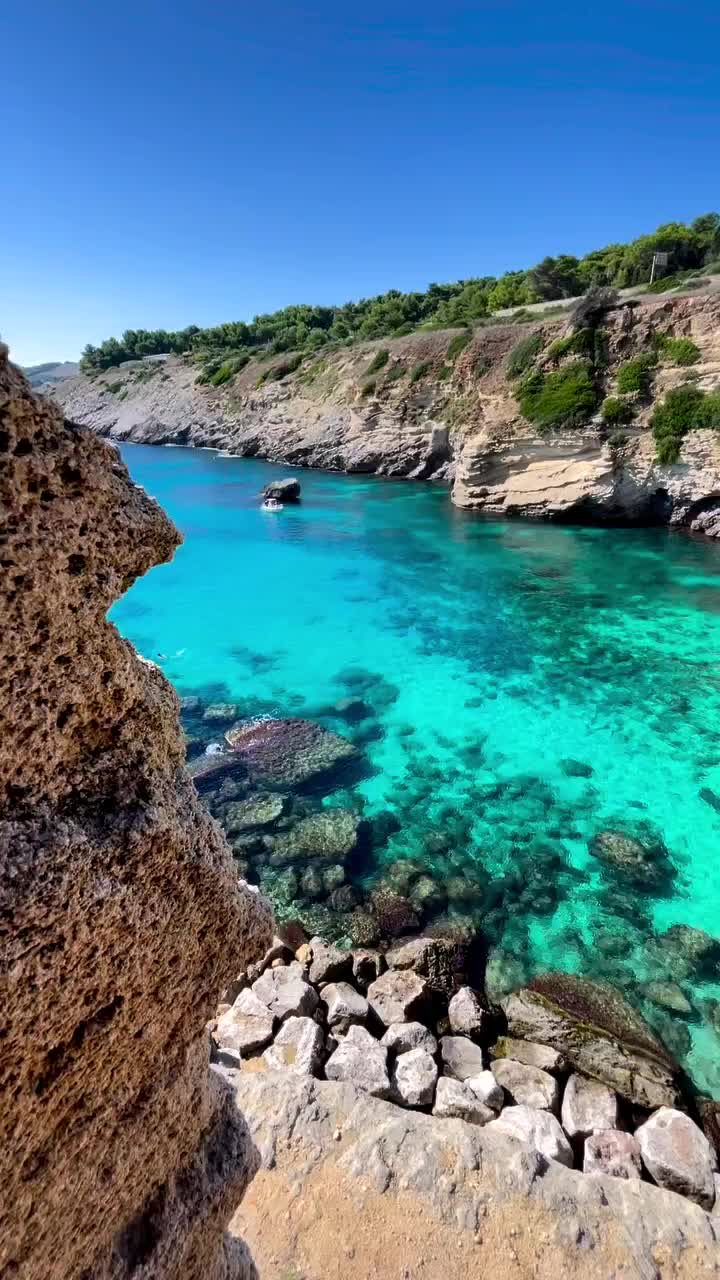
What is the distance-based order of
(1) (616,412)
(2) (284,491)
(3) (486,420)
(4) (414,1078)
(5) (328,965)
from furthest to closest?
(2) (284,491) < (3) (486,420) < (1) (616,412) < (5) (328,965) < (4) (414,1078)

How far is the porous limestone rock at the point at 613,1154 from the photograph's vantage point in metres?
6.45

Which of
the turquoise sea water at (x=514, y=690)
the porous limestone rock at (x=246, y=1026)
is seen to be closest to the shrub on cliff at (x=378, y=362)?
the turquoise sea water at (x=514, y=690)

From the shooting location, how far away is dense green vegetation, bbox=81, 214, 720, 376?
165ft

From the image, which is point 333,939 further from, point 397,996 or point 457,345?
point 457,345

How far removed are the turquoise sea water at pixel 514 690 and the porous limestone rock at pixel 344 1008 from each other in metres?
2.39

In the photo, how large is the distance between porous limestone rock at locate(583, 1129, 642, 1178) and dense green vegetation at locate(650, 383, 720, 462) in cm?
3160

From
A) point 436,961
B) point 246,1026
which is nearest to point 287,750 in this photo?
point 436,961

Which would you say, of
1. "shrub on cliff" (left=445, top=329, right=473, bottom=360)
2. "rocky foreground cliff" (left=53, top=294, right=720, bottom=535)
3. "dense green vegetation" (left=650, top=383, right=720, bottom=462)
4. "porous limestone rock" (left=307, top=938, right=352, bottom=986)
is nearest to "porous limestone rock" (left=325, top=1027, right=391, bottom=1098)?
"porous limestone rock" (left=307, top=938, right=352, bottom=986)

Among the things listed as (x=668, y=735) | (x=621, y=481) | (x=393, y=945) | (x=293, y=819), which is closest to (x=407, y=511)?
(x=621, y=481)

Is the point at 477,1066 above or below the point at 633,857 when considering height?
below

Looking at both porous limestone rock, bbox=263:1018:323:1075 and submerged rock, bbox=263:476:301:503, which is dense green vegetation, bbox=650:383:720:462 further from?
porous limestone rock, bbox=263:1018:323:1075

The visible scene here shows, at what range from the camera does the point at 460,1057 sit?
26.0 feet

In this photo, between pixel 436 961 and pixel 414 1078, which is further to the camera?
pixel 436 961

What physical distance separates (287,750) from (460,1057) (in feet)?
27.4
